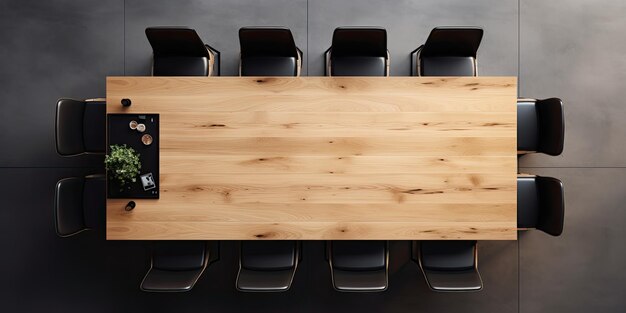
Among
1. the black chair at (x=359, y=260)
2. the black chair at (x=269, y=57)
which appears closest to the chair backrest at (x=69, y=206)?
the black chair at (x=269, y=57)

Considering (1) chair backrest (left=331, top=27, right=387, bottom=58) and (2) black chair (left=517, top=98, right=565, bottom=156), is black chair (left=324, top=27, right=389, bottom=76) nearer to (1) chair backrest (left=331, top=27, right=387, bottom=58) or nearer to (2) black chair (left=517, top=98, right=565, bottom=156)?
(1) chair backrest (left=331, top=27, right=387, bottom=58)

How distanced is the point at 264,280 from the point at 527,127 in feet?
6.87

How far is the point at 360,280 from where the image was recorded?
6.86 feet

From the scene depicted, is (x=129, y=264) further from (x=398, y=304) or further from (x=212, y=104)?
(x=398, y=304)

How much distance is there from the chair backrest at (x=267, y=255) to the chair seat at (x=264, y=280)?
0.03 meters

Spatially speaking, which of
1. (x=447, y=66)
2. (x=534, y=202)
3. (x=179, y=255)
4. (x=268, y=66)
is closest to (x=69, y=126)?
(x=179, y=255)

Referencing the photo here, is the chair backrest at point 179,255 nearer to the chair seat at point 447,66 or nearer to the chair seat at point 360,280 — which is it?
the chair seat at point 360,280

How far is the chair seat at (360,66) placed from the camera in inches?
86.8

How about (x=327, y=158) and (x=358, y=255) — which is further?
(x=358, y=255)

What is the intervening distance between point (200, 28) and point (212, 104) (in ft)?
3.17

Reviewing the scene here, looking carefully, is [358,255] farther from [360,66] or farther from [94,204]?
[94,204]

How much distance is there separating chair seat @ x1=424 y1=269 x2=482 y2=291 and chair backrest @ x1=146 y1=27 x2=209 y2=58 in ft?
7.37

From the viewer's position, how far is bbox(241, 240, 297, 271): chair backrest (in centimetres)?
218

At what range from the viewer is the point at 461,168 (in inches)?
76.2
